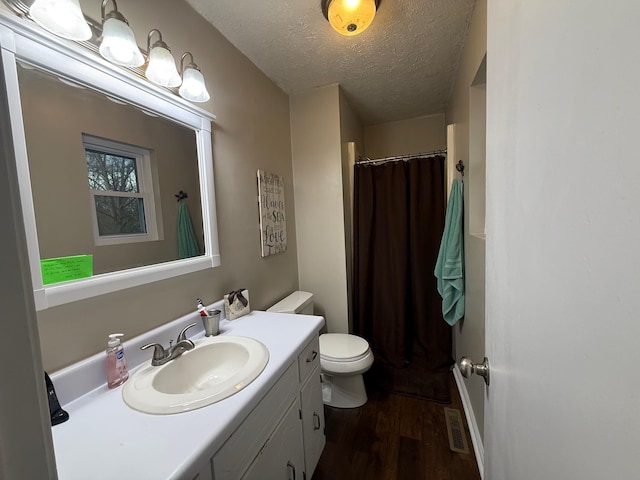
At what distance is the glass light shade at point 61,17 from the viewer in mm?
712

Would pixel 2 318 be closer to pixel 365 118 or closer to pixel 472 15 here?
pixel 472 15

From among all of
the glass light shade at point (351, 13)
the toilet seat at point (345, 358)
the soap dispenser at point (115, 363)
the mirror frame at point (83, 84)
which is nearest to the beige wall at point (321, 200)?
the toilet seat at point (345, 358)

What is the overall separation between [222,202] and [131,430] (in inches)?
40.6

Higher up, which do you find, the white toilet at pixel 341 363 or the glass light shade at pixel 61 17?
the glass light shade at pixel 61 17

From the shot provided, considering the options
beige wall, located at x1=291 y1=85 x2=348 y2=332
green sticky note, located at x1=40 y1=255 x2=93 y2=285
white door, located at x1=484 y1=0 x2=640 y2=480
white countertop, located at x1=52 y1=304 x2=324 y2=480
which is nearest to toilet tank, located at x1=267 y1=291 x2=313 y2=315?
beige wall, located at x1=291 y1=85 x2=348 y2=332

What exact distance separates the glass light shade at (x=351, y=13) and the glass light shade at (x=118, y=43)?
0.87m

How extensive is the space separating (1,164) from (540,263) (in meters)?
0.68

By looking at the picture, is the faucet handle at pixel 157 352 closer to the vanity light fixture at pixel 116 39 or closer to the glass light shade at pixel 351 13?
the vanity light fixture at pixel 116 39

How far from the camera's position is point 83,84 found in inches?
32.9

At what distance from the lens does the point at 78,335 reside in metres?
0.81

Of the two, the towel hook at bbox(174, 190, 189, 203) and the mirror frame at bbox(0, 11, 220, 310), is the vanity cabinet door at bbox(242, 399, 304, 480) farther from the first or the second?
the towel hook at bbox(174, 190, 189, 203)

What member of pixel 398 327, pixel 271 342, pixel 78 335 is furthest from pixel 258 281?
pixel 398 327

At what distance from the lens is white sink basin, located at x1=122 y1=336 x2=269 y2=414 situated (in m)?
0.73

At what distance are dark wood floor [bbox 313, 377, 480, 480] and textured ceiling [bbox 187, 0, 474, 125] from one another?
2.31 metres
